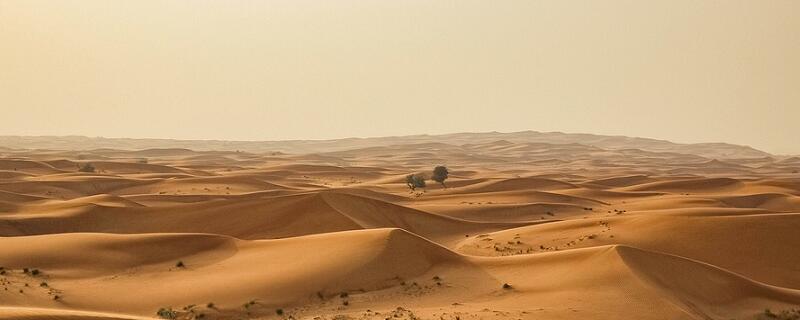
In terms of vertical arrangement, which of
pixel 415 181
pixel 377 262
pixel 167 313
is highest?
pixel 415 181

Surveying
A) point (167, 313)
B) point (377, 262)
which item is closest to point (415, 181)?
point (377, 262)

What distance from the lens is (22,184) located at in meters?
46.8

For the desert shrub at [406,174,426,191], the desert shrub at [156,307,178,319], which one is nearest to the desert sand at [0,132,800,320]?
the desert shrub at [156,307,178,319]

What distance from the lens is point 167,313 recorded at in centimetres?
1617

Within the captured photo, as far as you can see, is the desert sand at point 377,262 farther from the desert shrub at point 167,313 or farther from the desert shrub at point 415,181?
the desert shrub at point 415,181

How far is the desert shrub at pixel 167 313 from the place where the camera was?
16.0 m

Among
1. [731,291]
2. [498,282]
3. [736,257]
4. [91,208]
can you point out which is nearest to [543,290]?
[498,282]

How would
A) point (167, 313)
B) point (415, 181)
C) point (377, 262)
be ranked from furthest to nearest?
point (415, 181) → point (377, 262) → point (167, 313)

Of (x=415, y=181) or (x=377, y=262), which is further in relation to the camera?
(x=415, y=181)

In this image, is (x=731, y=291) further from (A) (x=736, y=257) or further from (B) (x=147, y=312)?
(B) (x=147, y=312)

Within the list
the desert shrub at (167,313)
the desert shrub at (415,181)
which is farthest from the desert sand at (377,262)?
the desert shrub at (415,181)

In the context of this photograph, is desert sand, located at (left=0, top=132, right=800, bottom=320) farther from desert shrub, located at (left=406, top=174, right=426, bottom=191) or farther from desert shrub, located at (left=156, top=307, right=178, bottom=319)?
desert shrub, located at (left=406, top=174, right=426, bottom=191)

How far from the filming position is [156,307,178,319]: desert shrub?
1597cm

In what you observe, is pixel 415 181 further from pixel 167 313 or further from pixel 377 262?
pixel 167 313
